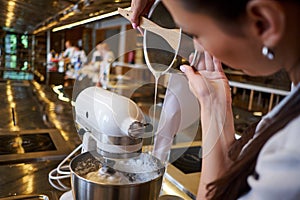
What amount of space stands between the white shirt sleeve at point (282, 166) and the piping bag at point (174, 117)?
47cm

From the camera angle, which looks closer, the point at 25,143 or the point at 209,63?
the point at 209,63

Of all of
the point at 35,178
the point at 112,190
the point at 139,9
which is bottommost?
the point at 35,178

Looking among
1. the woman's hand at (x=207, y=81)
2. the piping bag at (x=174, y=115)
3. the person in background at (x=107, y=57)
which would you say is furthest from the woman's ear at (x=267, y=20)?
the person in background at (x=107, y=57)

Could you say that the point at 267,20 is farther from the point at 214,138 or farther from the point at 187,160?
the point at 187,160

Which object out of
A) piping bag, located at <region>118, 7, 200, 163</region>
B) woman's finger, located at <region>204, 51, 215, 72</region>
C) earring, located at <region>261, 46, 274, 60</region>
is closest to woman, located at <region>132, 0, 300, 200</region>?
earring, located at <region>261, 46, 274, 60</region>

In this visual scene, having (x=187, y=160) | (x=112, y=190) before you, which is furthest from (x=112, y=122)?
(x=187, y=160)

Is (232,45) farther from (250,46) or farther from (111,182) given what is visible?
(111,182)

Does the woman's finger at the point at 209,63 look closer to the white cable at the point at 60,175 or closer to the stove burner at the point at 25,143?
the white cable at the point at 60,175

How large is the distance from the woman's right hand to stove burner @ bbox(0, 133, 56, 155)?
608 millimetres

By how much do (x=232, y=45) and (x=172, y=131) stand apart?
22.5 inches

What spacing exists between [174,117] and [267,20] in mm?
585

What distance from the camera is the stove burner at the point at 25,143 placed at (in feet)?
3.35

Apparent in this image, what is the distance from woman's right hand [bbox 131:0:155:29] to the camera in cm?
68

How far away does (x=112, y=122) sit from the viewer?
1.88 feet
